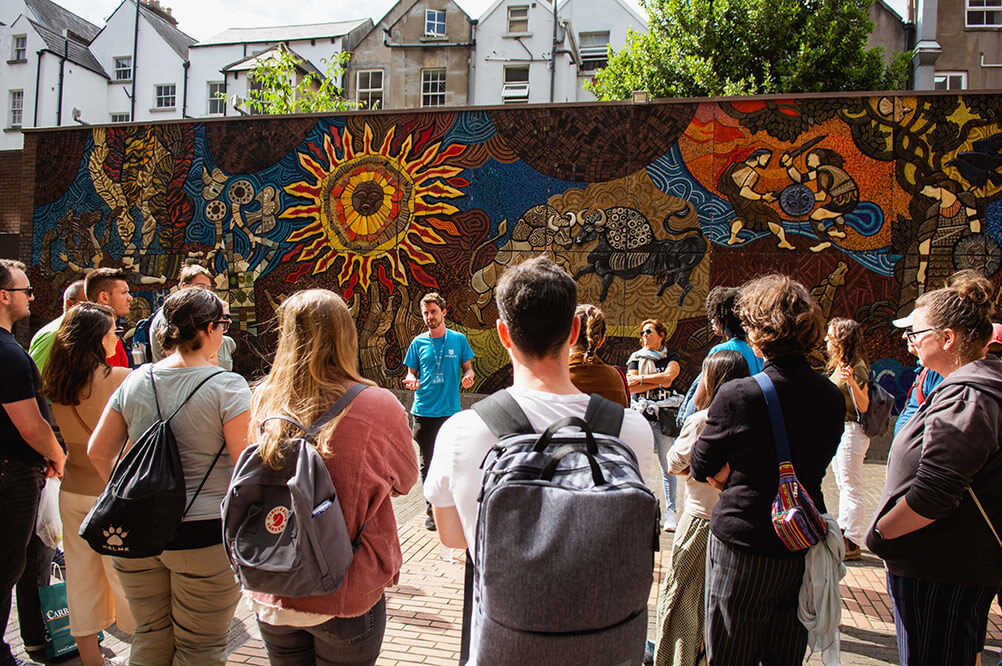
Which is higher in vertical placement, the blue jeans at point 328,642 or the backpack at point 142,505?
the backpack at point 142,505

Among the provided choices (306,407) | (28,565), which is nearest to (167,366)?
(306,407)

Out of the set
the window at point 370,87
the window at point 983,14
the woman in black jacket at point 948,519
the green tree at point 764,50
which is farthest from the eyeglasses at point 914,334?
the window at point 370,87

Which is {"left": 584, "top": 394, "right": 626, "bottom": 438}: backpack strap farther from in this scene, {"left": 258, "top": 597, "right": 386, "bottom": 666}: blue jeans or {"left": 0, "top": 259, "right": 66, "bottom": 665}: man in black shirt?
{"left": 0, "top": 259, "right": 66, "bottom": 665}: man in black shirt

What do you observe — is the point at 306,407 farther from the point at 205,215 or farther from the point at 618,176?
the point at 205,215

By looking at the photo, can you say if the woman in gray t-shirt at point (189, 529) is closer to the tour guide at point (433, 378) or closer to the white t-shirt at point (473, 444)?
the white t-shirt at point (473, 444)

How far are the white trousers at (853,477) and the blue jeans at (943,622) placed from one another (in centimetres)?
286

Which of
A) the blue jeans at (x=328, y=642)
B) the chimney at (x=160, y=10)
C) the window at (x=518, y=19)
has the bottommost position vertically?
the blue jeans at (x=328, y=642)

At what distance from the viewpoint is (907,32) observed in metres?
24.0

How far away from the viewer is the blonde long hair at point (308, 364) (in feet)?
7.36

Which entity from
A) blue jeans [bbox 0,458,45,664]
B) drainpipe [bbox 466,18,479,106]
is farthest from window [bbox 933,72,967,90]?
blue jeans [bbox 0,458,45,664]

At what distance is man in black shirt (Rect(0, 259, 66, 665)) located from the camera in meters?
3.22

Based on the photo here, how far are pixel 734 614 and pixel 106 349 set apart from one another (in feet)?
10.6

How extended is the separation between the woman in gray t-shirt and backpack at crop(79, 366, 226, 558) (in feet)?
0.31

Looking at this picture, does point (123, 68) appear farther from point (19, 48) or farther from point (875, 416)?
point (875, 416)
